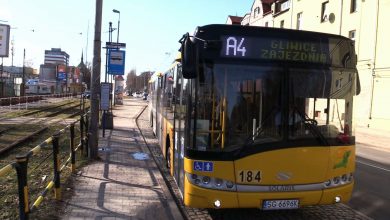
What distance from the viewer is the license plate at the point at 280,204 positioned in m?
6.50

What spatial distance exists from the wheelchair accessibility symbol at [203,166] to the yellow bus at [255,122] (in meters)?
0.01

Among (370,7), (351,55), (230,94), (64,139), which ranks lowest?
(64,139)

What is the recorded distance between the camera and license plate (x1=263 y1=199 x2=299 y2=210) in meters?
6.50

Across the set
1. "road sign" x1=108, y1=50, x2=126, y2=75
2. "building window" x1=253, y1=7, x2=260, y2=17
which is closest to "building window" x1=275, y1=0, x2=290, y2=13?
"building window" x1=253, y1=7, x2=260, y2=17

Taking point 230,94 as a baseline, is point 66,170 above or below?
below

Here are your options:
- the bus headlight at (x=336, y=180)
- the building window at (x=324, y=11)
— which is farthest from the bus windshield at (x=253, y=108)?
the building window at (x=324, y=11)

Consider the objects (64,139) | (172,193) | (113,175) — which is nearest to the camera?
(172,193)

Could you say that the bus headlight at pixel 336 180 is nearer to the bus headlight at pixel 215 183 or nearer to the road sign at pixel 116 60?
the bus headlight at pixel 215 183

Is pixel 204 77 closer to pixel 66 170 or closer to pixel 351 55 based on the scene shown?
pixel 351 55

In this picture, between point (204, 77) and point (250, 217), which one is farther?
point (250, 217)

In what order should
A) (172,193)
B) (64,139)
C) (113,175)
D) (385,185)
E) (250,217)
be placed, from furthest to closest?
Answer: (64,139), (385,185), (113,175), (172,193), (250,217)

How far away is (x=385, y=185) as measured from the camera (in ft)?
35.5

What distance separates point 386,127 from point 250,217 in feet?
75.2

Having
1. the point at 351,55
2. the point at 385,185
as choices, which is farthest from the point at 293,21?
the point at 351,55
